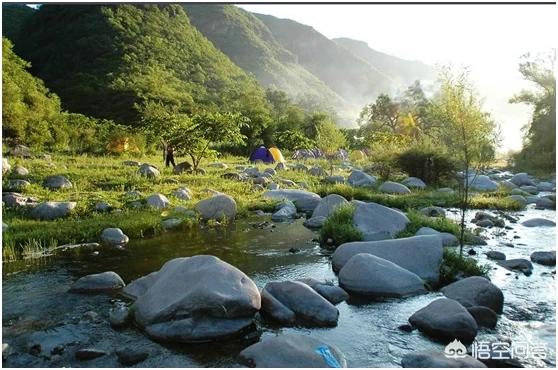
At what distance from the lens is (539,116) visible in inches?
1606

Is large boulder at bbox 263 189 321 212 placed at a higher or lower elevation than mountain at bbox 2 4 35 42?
lower

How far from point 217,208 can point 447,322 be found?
9924 millimetres

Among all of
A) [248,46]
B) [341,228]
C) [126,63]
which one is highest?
[248,46]

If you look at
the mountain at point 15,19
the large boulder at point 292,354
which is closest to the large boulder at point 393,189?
the large boulder at point 292,354

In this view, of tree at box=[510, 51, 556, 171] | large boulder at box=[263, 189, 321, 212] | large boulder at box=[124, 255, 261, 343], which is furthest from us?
tree at box=[510, 51, 556, 171]

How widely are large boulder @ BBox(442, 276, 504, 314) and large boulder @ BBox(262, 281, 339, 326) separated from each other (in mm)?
2177

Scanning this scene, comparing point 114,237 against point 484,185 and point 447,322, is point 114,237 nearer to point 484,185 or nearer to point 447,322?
point 447,322

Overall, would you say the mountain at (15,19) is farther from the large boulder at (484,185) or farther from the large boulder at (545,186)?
the large boulder at (545,186)

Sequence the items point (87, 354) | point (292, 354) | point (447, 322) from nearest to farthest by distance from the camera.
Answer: point (292, 354) < point (87, 354) < point (447, 322)

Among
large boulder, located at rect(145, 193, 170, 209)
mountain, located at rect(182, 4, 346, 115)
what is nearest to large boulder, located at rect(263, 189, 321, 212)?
large boulder, located at rect(145, 193, 170, 209)

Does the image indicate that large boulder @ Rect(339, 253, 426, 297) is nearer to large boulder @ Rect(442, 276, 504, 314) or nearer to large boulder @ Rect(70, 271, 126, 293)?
large boulder @ Rect(442, 276, 504, 314)

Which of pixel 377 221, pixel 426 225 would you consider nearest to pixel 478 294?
pixel 377 221

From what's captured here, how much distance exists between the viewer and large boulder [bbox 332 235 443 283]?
389 inches

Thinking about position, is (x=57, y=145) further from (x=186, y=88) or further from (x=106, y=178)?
(x=186, y=88)
